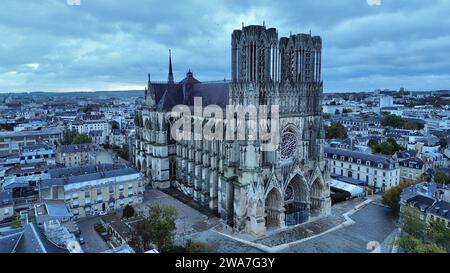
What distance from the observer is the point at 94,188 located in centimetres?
4075

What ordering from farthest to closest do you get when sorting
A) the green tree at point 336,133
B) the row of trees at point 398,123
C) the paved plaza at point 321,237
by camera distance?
the row of trees at point 398,123, the green tree at point 336,133, the paved plaza at point 321,237

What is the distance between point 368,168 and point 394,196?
413 inches

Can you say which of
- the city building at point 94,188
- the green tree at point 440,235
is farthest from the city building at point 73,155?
the green tree at point 440,235

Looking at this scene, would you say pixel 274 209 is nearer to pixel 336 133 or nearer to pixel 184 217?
pixel 184 217

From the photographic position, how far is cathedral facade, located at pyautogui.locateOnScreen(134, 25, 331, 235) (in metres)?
34.9

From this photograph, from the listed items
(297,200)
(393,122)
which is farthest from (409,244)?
(393,122)

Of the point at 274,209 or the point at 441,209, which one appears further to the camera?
the point at 274,209

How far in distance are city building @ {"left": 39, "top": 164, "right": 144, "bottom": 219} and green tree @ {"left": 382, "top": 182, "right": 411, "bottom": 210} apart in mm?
31847

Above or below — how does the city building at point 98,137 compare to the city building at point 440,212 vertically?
above

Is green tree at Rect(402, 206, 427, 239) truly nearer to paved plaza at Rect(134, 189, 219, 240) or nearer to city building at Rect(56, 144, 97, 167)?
paved plaza at Rect(134, 189, 219, 240)

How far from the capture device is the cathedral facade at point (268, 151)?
34875 mm

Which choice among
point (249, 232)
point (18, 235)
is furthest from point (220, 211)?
point (18, 235)

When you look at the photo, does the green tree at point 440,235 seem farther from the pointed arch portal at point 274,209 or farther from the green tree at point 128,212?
the green tree at point 128,212

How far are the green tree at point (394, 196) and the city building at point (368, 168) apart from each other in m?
7.45
